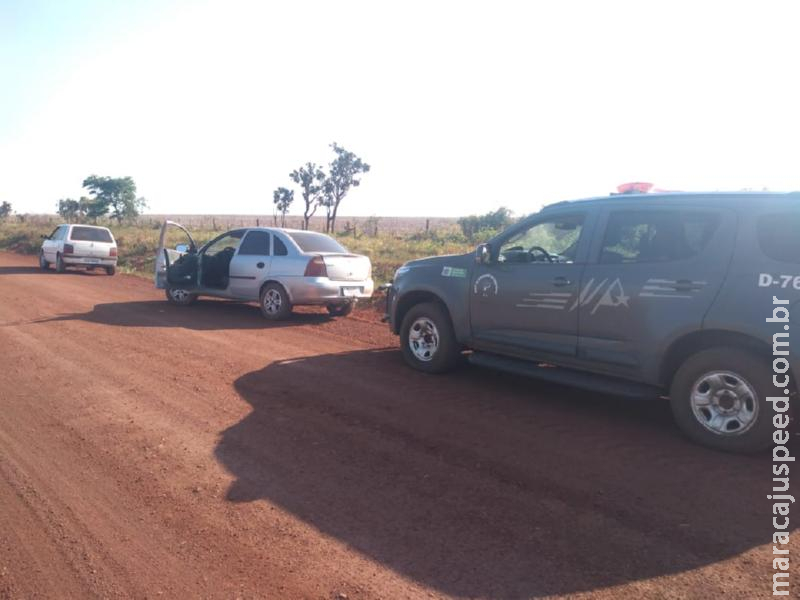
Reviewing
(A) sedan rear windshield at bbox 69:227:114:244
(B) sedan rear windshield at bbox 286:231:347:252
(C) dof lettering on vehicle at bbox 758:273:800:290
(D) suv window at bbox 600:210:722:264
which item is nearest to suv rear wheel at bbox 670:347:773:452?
(C) dof lettering on vehicle at bbox 758:273:800:290

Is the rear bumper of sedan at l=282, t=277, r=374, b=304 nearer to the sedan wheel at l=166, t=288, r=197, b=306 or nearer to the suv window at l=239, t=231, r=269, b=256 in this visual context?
the suv window at l=239, t=231, r=269, b=256

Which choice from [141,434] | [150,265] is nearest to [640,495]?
[141,434]

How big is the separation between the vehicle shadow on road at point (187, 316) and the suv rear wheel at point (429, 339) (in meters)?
3.71

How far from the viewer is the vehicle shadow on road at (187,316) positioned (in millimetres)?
10469

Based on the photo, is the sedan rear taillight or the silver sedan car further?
the silver sedan car

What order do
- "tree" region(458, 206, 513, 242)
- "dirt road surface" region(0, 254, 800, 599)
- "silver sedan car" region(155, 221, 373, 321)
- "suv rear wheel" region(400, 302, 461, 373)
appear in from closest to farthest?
"dirt road surface" region(0, 254, 800, 599), "suv rear wheel" region(400, 302, 461, 373), "silver sedan car" region(155, 221, 373, 321), "tree" region(458, 206, 513, 242)

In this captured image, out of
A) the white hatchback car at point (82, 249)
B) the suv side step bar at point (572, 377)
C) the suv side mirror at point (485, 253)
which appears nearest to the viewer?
the suv side step bar at point (572, 377)

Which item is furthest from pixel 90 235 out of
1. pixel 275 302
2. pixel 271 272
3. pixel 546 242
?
pixel 546 242

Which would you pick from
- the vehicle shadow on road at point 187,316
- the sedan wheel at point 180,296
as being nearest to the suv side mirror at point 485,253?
the vehicle shadow on road at point 187,316

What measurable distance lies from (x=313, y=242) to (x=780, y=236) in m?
7.99

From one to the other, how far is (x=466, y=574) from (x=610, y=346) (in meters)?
2.95

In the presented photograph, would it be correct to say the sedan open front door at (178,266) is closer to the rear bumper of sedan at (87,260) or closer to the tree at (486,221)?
the rear bumper of sedan at (87,260)

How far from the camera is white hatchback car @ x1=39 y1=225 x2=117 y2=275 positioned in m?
20.1

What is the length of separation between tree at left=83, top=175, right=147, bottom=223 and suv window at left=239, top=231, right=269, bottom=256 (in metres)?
50.1
